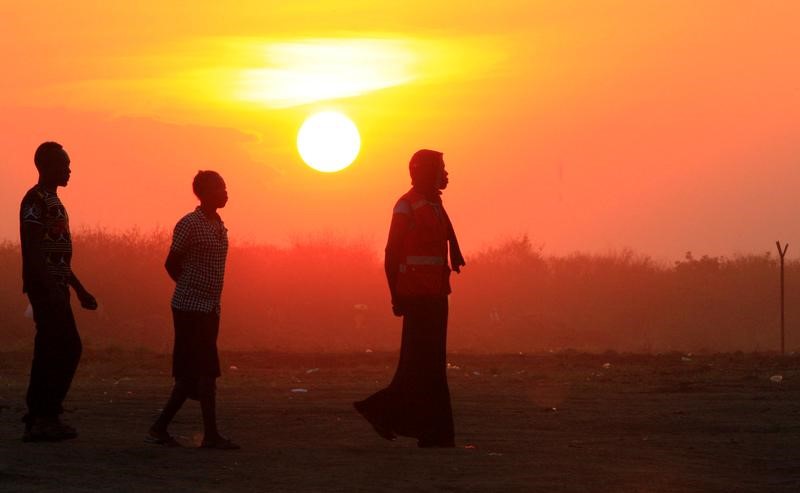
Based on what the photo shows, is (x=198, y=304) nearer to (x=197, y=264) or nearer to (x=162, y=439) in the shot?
(x=197, y=264)

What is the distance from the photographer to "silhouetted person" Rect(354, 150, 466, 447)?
10.4 m

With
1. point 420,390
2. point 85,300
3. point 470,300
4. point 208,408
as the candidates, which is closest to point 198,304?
point 208,408

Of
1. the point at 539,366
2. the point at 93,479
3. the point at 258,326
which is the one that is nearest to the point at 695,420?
the point at 93,479

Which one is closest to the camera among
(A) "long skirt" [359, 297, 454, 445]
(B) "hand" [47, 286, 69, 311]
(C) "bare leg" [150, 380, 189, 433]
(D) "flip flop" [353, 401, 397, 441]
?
(B) "hand" [47, 286, 69, 311]

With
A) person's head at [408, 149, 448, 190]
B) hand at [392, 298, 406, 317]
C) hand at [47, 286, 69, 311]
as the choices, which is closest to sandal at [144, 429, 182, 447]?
hand at [47, 286, 69, 311]

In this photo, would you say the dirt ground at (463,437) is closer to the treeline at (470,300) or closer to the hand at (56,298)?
the hand at (56,298)

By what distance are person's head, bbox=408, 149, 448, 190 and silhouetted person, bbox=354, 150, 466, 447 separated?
11 millimetres

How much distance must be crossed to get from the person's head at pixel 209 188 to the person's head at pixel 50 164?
102 centimetres

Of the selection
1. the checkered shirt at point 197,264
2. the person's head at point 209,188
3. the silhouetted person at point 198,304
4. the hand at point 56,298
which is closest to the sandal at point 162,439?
the silhouetted person at point 198,304

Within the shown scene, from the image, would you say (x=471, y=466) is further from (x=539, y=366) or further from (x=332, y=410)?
(x=539, y=366)

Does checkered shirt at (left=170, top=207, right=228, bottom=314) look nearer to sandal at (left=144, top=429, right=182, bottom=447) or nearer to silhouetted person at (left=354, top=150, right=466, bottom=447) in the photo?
sandal at (left=144, top=429, right=182, bottom=447)

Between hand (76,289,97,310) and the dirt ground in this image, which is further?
hand (76,289,97,310)

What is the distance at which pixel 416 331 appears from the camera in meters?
10.4

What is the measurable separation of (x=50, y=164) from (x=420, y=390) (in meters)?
3.27
